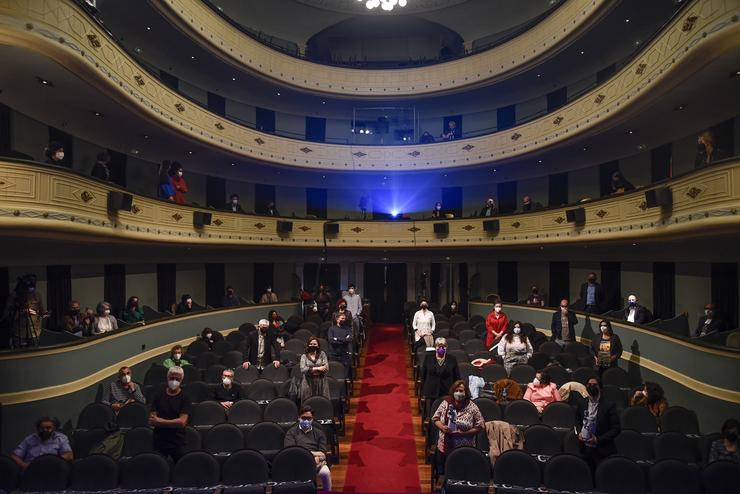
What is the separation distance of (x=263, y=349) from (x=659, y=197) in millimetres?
9076

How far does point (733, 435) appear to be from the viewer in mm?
5992

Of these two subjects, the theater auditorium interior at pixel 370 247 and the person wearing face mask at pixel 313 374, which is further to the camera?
the person wearing face mask at pixel 313 374

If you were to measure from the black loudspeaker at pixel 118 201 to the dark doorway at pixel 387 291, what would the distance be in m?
13.1

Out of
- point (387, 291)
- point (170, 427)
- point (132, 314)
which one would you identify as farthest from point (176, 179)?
point (387, 291)

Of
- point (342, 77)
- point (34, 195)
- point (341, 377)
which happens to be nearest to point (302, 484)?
point (341, 377)

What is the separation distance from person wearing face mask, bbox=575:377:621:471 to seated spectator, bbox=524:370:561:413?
1.88m

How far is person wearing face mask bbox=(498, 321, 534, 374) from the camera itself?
10.1 m

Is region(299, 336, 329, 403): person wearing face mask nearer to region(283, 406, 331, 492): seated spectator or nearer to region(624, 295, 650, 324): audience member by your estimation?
region(283, 406, 331, 492): seated spectator

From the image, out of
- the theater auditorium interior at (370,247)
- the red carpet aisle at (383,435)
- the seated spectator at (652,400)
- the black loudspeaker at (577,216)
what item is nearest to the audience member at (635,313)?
the theater auditorium interior at (370,247)

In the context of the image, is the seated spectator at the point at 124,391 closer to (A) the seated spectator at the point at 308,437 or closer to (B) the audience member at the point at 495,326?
(A) the seated spectator at the point at 308,437

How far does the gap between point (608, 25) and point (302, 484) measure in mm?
14948

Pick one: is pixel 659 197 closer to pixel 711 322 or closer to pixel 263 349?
pixel 711 322

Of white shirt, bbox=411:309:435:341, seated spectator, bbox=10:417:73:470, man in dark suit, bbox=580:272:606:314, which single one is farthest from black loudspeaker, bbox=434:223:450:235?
seated spectator, bbox=10:417:73:470

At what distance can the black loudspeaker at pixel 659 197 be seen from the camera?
32.2 feet
